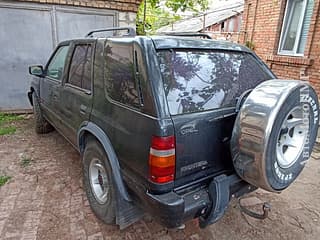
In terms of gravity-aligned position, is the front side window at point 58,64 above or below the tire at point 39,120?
above

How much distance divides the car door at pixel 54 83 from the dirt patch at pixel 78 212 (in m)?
0.73

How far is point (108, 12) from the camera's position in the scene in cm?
622

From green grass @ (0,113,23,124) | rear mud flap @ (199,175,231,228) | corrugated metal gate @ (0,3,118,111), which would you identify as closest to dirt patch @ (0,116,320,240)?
rear mud flap @ (199,175,231,228)

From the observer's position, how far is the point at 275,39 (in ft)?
21.8

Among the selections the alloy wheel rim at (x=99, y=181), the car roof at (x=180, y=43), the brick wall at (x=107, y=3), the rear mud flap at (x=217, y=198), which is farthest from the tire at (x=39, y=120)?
the rear mud flap at (x=217, y=198)

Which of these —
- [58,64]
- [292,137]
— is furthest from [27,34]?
[292,137]

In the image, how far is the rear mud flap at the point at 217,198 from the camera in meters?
1.83

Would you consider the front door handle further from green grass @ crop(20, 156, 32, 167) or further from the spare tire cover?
green grass @ crop(20, 156, 32, 167)

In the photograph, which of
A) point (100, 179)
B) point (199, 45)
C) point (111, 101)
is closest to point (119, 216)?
point (100, 179)

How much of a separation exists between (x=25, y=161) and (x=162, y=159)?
2.79m

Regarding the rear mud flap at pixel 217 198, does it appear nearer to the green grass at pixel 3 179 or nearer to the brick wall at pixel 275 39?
the green grass at pixel 3 179

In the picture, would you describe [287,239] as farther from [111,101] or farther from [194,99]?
[111,101]

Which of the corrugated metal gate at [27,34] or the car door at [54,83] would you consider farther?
the corrugated metal gate at [27,34]

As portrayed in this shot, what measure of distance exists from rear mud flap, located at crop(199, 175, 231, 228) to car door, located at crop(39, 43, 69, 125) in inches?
87.5
